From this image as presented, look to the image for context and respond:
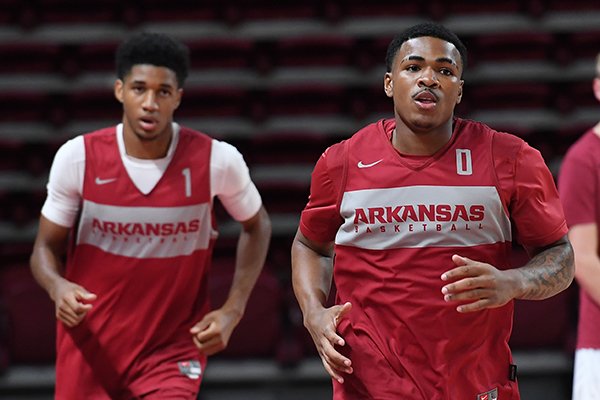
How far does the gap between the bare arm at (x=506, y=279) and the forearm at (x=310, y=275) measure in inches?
17.2

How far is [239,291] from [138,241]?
16.5 inches

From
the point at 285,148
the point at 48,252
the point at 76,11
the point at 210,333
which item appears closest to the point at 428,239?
the point at 210,333

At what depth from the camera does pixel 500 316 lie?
2.73 meters

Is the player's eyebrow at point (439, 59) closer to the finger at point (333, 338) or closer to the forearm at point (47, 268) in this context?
the finger at point (333, 338)

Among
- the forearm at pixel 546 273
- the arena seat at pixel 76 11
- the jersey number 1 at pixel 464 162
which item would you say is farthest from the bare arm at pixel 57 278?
the arena seat at pixel 76 11

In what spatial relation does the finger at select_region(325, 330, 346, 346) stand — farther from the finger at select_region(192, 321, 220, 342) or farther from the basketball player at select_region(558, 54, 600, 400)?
the basketball player at select_region(558, 54, 600, 400)

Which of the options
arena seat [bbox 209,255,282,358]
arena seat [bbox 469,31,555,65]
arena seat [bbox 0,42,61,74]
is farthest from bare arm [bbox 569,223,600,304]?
arena seat [bbox 0,42,61,74]

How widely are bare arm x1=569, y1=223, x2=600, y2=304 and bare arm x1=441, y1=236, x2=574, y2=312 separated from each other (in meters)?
0.82

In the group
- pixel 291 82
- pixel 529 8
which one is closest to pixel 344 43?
pixel 291 82

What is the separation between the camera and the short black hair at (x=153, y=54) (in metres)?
3.64

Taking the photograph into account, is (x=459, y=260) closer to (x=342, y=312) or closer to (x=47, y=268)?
(x=342, y=312)

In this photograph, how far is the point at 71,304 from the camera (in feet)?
10.5

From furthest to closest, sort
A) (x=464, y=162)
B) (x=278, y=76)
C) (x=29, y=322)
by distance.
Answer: (x=278, y=76), (x=29, y=322), (x=464, y=162)

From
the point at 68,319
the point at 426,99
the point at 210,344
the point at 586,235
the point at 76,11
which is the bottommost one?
the point at 210,344
